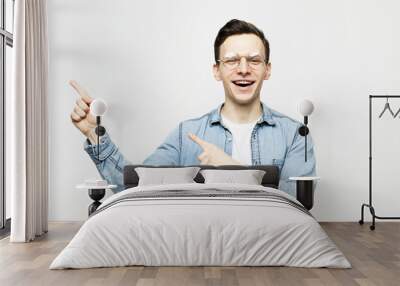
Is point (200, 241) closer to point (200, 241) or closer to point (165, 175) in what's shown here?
point (200, 241)

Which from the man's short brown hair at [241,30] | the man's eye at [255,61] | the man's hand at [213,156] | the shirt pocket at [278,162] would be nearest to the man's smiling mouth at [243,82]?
the man's eye at [255,61]

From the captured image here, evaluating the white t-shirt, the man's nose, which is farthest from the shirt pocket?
the man's nose

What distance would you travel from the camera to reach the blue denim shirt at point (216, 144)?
7.18 m

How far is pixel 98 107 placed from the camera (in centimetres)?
701

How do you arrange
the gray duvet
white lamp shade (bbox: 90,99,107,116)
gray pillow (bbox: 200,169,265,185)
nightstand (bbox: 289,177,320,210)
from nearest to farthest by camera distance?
the gray duvet → gray pillow (bbox: 200,169,265,185) → nightstand (bbox: 289,177,320,210) → white lamp shade (bbox: 90,99,107,116)

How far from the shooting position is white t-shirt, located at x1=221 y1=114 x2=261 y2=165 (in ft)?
23.4

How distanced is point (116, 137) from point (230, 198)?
268 centimetres

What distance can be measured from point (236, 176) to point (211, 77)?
4.81 ft

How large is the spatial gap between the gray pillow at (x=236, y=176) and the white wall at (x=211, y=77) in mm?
1005

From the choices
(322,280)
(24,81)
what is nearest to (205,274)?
(322,280)

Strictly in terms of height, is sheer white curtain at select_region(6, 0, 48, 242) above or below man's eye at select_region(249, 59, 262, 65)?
below

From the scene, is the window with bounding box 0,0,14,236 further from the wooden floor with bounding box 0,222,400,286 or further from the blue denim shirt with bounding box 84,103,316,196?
the wooden floor with bounding box 0,222,400,286

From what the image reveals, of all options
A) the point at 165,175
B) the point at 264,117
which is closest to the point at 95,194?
the point at 165,175

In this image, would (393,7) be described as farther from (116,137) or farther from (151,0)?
(116,137)
